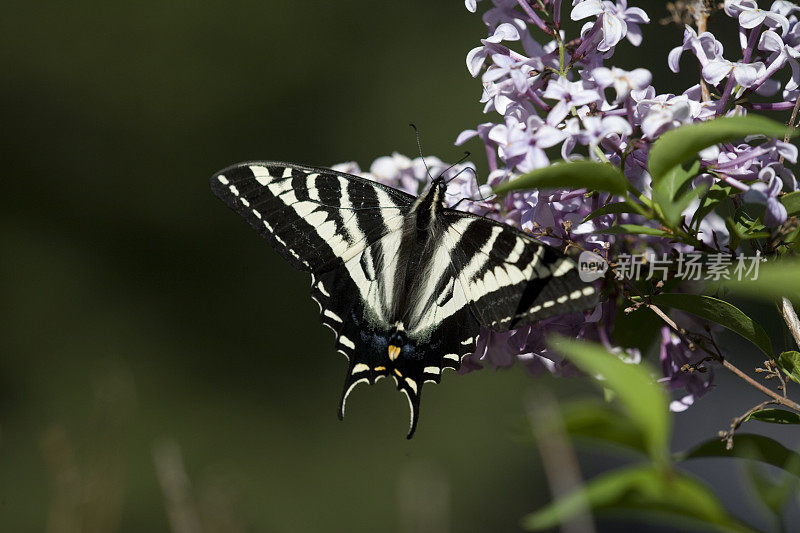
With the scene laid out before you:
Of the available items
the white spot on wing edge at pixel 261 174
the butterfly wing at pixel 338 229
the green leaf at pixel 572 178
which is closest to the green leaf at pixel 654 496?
the green leaf at pixel 572 178

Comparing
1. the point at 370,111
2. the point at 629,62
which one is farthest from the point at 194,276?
the point at 629,62

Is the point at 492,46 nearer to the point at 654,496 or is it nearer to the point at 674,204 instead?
A: the point at 674,204

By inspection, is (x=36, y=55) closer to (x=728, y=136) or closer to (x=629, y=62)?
(x=629, y=62)

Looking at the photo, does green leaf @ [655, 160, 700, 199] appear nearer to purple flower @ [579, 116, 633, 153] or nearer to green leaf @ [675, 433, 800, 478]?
purple flower @ [579, 116, 633, 153]

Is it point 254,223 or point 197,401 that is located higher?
point 254,223

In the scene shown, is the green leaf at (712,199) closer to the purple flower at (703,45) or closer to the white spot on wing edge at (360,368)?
the purple flower at (703,45)

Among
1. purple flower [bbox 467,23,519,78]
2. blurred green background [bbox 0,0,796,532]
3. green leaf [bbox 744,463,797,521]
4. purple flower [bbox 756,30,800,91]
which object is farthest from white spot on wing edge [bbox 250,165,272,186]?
blurred green background [bbox 0,0,796,532]
